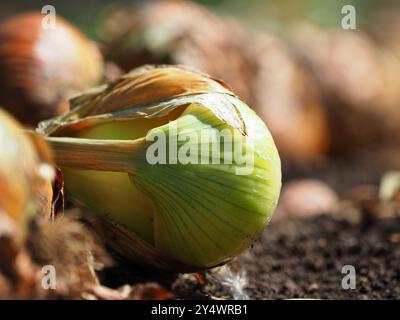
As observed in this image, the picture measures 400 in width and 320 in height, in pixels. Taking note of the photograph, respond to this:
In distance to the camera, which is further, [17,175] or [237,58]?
[237,58]

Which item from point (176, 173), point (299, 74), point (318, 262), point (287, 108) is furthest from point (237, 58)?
point (176, 173)

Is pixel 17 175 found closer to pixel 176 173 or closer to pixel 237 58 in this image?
pixel 176 173

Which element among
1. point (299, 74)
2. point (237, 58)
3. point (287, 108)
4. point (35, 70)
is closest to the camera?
point (35, 70)

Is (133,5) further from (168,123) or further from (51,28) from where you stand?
(168,123)

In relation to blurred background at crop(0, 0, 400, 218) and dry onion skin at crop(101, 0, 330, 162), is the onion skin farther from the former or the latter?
dry onion skin at crop(101, 0, 330, 162)

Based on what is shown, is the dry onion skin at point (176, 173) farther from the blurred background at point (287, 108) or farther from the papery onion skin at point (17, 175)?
the papery onion skin at point (17, 175)
